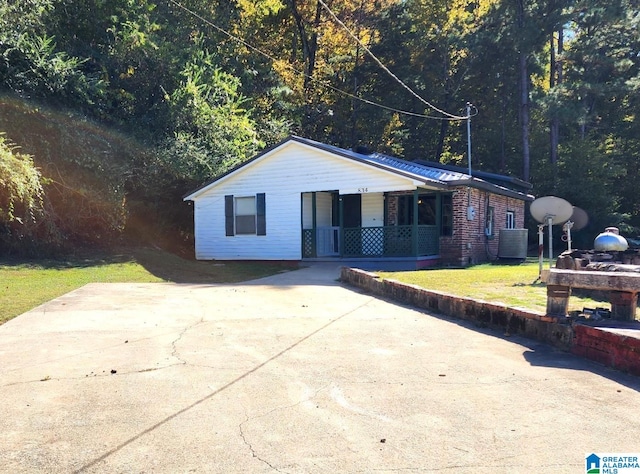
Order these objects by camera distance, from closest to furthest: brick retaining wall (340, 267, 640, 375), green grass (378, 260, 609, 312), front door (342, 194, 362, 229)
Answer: brick retaining wall (340, 267, 640, 375) → green grass (378, 260, 609, 312) → front door (342, 194, 362, 229)

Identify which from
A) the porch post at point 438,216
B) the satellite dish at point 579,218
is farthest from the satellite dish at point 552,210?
the satellite dish at point 579,218

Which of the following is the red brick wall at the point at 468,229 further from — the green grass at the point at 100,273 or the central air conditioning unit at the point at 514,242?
the green grass at the point at 100,273

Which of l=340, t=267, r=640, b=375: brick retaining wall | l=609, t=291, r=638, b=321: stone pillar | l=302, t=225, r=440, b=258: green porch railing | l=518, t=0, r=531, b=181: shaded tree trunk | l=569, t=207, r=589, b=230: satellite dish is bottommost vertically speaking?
l=340, t=267, r=640, b=375: brick retaining wall

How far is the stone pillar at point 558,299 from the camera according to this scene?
21.1 feet

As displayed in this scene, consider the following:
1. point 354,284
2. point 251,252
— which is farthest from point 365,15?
point 354,284

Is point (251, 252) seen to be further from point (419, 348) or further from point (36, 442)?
point (36, 442)

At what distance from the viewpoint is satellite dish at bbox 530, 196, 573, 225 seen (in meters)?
11.5

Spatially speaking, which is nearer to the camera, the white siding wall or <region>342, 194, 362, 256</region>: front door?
the white siding wall

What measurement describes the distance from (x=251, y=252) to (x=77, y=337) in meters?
12.7

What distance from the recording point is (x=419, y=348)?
6.29 m

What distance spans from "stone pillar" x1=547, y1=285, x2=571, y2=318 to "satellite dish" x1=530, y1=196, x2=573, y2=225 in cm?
551

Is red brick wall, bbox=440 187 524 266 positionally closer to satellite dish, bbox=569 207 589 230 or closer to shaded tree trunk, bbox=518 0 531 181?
satellite dish, bbox=569 207 589 230

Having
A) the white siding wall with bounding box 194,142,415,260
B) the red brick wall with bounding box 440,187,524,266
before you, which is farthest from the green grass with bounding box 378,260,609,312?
the white siding wall with bounding box 194,142,415,260

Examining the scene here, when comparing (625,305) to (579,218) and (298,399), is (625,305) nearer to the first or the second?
(298,399)
